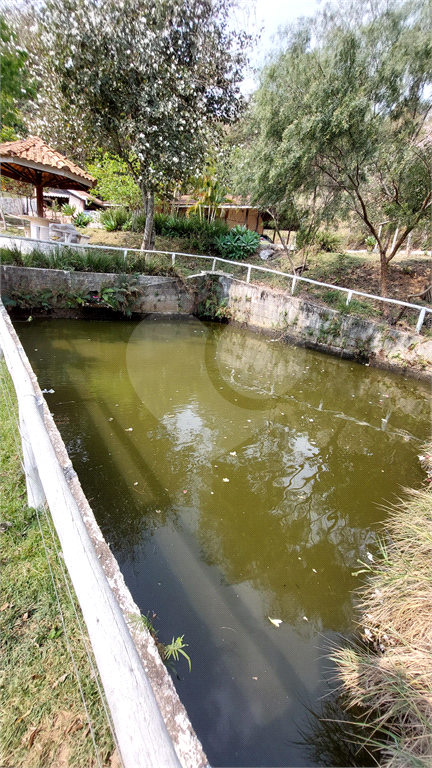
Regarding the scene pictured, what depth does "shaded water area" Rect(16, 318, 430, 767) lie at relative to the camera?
240 cm

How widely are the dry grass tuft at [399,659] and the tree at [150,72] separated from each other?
10862 millimetres

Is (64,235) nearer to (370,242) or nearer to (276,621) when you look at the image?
(276,621)

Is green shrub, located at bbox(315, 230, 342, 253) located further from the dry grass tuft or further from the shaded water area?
the dry grass tuft

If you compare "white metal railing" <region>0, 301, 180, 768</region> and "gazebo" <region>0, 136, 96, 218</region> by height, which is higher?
"gazebo" <region>0, 136, 96, 218</region>

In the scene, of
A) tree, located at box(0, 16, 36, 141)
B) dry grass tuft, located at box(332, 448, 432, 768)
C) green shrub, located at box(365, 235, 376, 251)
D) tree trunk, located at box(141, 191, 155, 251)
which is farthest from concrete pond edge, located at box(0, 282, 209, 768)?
green shrub, located at box(365, 235, 376, 251)

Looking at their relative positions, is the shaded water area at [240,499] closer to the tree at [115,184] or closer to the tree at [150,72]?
the tree at [150,72]

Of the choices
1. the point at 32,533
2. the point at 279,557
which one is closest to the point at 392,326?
the point at 279,557

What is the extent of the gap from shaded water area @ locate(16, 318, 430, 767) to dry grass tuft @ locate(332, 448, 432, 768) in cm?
21

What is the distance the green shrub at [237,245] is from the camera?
632 inches

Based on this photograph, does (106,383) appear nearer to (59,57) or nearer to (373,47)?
(59,57)

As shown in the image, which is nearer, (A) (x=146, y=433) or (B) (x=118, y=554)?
(B) (x=118, y=554)

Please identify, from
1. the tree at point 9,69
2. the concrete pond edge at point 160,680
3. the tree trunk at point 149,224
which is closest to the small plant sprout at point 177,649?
the concrete pond edge at point 160,680

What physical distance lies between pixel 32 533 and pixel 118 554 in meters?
1.08

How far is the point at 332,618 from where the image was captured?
290 centimetres
